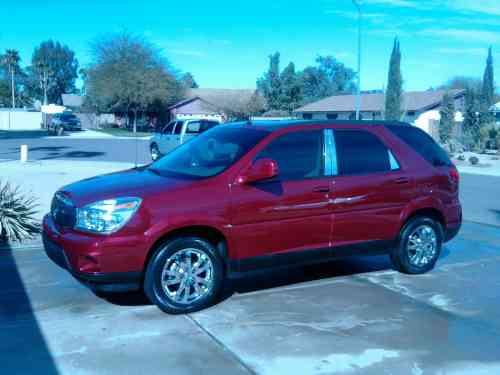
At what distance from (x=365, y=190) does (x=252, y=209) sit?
1.54 m

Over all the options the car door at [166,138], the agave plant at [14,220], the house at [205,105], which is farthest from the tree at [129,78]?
the agave plant at [14,220]

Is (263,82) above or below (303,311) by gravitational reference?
above

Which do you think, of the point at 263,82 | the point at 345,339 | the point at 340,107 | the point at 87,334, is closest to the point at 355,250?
the point at 345,339

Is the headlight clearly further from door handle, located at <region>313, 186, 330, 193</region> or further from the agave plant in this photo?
the agave plant

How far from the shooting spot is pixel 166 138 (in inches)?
905

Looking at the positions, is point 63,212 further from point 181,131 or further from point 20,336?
point 181,131

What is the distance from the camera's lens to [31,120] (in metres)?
67.8

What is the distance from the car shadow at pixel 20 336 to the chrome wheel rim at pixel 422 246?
4523 millimetres

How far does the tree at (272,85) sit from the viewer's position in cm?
6656

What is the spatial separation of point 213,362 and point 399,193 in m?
3.42

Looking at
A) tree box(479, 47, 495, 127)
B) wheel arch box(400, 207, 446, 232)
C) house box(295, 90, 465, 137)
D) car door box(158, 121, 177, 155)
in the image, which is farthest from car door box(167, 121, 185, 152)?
house box(295, 90, 465, 137)

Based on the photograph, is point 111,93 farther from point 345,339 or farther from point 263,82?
point 345,339

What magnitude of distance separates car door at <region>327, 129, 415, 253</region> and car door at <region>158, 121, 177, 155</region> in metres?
16.3

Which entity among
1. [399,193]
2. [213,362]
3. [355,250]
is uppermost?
[399,193]
